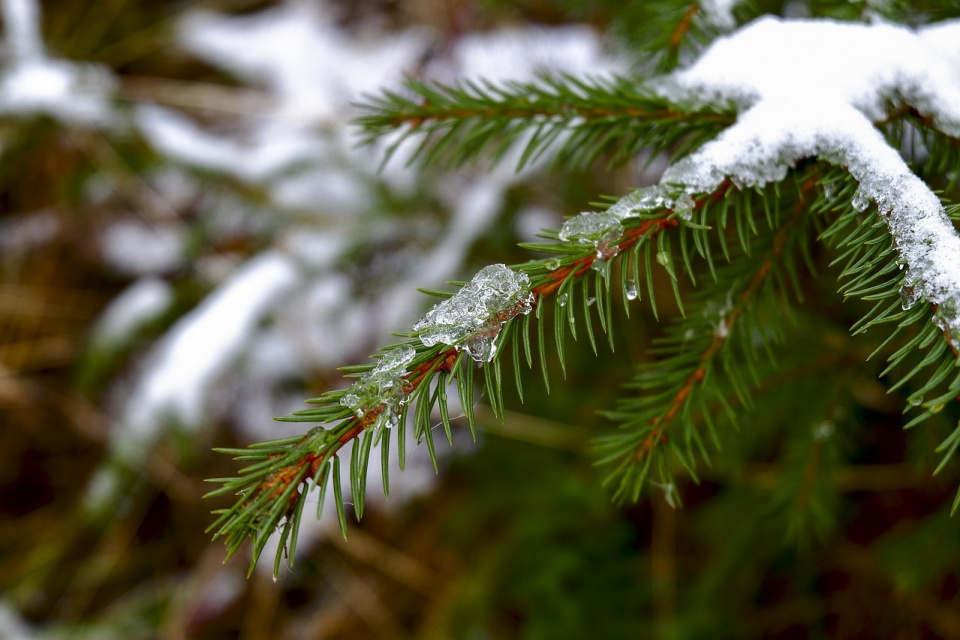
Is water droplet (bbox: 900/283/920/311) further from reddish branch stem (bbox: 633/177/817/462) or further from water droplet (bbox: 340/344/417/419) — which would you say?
water droplet (bbox: 340/344/417/419)

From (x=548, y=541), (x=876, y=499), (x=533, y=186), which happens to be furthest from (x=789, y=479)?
(x=533, y=186)

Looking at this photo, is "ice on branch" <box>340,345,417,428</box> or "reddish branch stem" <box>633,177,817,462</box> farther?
"reddish branch stem" <box>633,177,817,462</box>

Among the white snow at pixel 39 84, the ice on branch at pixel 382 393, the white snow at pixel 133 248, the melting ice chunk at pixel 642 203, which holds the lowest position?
the ice on branch at pixel 382 393

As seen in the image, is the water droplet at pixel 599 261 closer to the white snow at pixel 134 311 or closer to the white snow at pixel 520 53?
the white snow at pixel 520 53

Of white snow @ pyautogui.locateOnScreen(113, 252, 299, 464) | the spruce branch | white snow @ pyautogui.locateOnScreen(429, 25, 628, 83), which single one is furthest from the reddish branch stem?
white snow @ pyautogui.locateOnScreen(429, 25, 628, 83)

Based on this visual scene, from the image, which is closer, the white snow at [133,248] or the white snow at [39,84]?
the white snow at [39,84]

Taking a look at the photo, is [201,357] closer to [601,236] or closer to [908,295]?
[601,236]

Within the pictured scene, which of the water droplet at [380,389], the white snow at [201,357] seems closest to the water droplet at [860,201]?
the water droplet at [380,389]
